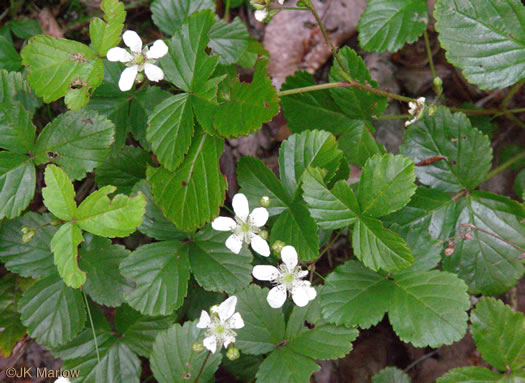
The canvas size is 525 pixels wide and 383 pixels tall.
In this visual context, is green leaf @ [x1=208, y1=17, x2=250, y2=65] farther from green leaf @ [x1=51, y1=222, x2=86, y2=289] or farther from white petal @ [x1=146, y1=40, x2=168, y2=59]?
green leaf @ [x1=51, y1=222, x2=86, y2=289]

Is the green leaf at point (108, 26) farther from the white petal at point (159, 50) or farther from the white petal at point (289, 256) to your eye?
the white petal at point (289, 256)

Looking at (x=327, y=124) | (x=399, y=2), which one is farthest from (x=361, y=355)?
(x=399, y=2)

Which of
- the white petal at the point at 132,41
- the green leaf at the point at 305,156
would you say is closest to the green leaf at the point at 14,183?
the white petal at the point at 132,41

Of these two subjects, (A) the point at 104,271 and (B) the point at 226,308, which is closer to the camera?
(B) the point at 226,308


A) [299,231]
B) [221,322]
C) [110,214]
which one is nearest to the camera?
[110,214]

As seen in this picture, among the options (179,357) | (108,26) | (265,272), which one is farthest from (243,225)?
(108,26)

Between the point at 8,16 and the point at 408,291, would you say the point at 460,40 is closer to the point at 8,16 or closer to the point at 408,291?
the point at 408,291

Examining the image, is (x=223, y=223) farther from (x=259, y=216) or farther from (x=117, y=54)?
(x=117, y=54)
